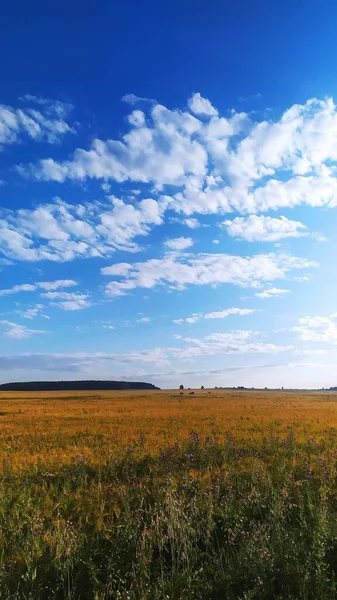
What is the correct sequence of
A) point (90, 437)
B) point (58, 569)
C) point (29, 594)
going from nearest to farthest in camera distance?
point (29, 594) → point (58, 569) → point (90, 437)

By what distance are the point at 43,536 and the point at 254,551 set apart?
142 inches

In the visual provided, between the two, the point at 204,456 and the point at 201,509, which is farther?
the point at 204,456

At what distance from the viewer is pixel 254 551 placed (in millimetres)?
5973

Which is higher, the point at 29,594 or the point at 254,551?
the point at 254,551

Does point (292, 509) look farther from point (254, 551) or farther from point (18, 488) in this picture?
point (18, 488)

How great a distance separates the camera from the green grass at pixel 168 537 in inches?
221

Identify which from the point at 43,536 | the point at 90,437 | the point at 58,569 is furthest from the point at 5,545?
the point at 90,437

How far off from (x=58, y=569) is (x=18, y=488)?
15.6 ft

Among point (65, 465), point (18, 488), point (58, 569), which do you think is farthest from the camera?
point (65, 465)

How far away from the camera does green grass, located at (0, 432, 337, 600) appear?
5625 mm

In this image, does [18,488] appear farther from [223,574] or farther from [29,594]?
[223,574]

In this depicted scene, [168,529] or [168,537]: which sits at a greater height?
[168,529]

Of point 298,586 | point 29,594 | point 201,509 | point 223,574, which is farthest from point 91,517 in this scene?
point 298,586

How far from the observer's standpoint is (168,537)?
275 inches
